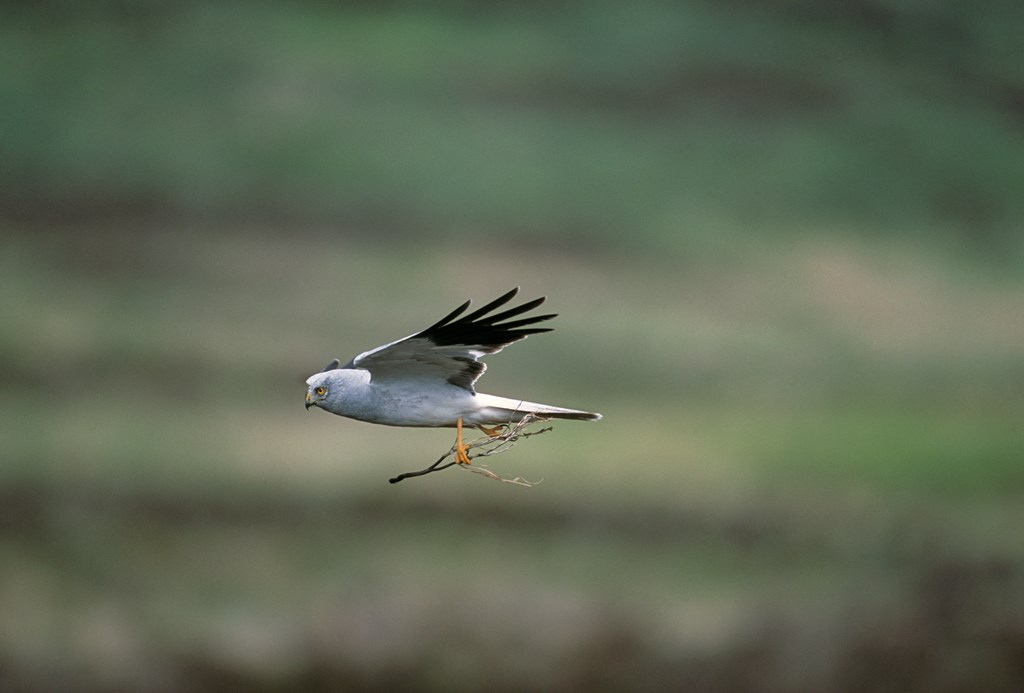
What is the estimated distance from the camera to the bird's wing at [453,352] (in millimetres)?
5445

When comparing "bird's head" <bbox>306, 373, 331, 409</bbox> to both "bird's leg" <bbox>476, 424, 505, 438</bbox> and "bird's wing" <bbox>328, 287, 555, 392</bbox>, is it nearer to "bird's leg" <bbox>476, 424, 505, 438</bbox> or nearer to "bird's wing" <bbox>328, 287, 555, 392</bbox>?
"bird's wing" <bbox>328, 287, 555, 392</bbox>

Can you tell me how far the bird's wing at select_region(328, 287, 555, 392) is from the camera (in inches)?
214

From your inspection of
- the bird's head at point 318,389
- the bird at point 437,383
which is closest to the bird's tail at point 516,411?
the bird at point 437,383

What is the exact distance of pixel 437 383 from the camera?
18.3 ft

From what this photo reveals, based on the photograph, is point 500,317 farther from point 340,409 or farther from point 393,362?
point 340,409

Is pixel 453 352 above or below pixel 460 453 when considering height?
above

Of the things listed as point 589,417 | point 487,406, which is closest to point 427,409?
point 487,406

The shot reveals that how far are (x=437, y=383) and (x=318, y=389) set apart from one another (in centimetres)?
62

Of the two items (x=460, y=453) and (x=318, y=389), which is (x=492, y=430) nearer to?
(x=460, y=453)

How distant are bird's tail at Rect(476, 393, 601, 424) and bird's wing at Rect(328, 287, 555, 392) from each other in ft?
0.59

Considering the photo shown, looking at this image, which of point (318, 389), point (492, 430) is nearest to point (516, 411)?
point (492, 430)

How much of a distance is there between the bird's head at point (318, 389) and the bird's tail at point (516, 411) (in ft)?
2.51

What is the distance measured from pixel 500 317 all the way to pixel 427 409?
2.01 feet

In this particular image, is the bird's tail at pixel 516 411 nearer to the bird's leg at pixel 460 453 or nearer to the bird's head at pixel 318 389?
the bird's leg at pixel 460 453
